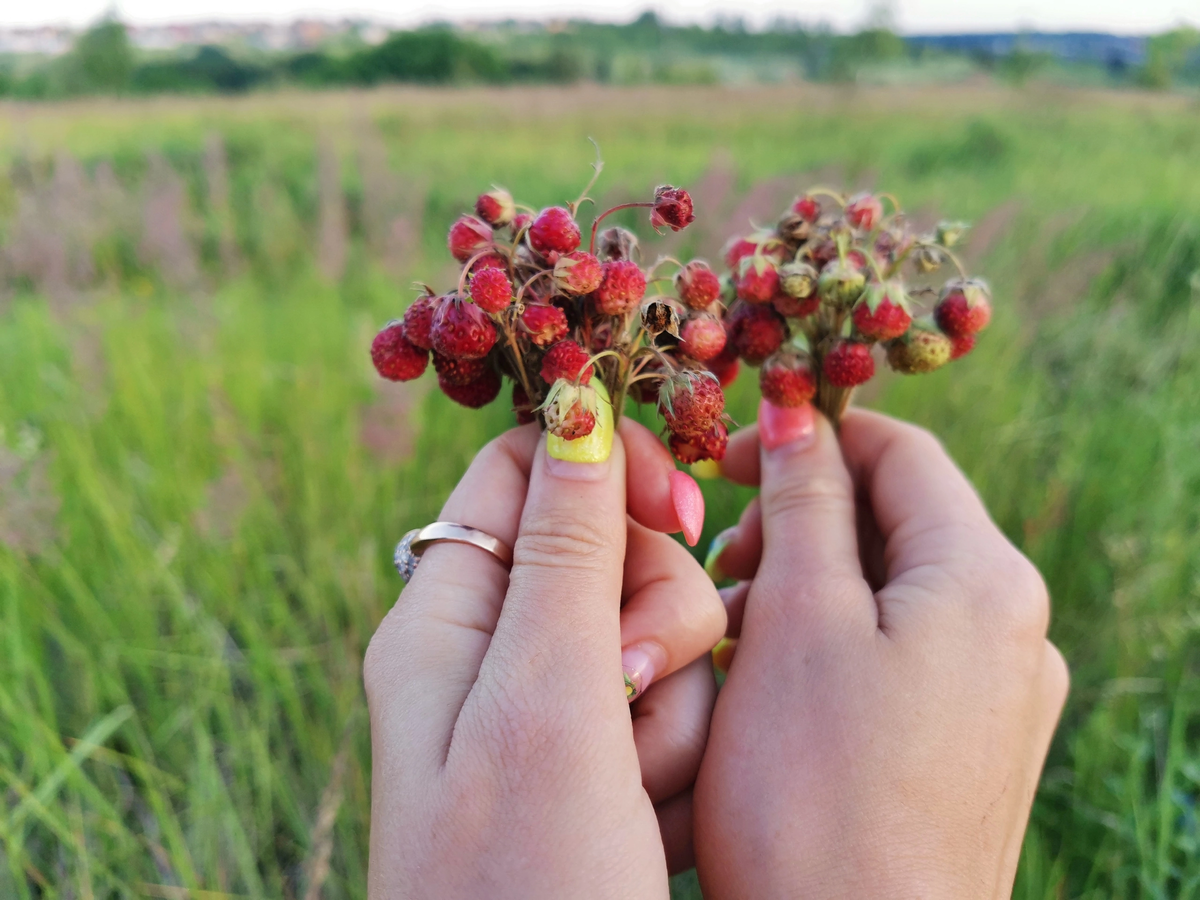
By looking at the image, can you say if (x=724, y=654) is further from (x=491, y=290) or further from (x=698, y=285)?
(x=491, y=290)

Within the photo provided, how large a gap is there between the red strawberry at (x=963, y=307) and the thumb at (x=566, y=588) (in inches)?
22.1

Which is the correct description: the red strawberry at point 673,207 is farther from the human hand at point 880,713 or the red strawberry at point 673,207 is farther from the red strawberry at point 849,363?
the human hand at point 880,713

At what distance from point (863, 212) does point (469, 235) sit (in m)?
0.63

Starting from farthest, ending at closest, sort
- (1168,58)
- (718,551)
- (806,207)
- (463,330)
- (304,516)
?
(1168,58) → (304,516) → (718,551) → (806,207) → (463,330)

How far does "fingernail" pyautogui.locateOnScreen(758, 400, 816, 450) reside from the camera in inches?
46.6

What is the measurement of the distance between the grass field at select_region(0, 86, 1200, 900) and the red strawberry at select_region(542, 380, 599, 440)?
1.02 meters

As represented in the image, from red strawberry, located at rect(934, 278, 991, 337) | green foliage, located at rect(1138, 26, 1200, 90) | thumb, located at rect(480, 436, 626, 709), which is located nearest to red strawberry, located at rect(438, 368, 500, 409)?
thumb, located at rect(480, 436, 626, 709)

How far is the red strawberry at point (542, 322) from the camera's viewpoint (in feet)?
2.87

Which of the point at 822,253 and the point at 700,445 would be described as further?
the point at 822,253

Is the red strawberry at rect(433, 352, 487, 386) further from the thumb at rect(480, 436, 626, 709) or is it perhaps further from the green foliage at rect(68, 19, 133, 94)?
the green foliage at rect(68, 19, 133, 94)

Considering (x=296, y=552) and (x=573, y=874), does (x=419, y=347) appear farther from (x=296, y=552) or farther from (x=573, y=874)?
(x=296, y=552)

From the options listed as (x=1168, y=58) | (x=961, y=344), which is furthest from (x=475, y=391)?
(x=1168, y=58)

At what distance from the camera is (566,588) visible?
829mm

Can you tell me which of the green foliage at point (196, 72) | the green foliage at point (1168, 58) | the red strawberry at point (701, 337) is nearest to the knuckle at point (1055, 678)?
the red strawberry at point (701, 337)
